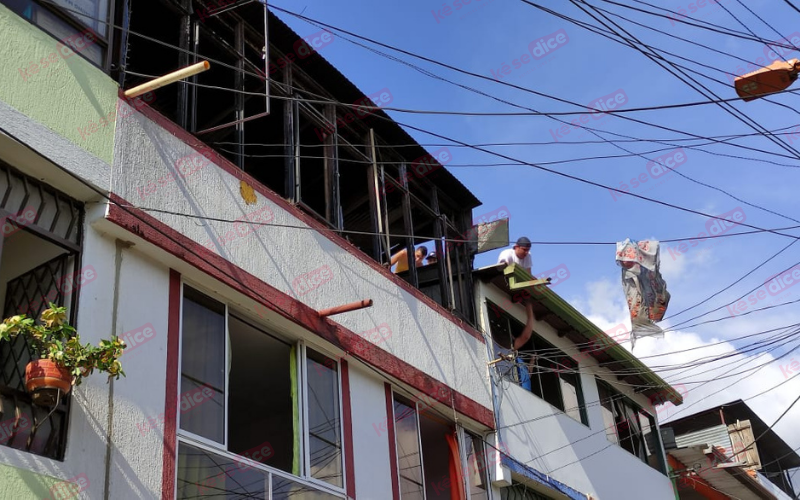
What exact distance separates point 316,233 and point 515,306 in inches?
238

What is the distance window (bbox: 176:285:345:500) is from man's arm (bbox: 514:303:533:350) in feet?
17.3

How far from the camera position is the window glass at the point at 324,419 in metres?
10.4

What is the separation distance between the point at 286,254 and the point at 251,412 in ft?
9.23

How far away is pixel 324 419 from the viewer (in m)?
10.7

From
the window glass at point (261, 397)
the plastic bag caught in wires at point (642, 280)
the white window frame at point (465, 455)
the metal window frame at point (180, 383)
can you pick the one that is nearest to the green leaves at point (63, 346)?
the metal window frame at point (180, 383)

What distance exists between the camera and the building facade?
25.8 feet

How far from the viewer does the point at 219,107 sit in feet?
43.1

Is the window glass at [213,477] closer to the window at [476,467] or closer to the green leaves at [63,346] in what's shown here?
the green leaves at [63,346]

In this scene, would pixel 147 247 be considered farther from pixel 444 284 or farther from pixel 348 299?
pixel 444 284

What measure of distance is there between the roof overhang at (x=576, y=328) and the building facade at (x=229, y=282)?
0.58m

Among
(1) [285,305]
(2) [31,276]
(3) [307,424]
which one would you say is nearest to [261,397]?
(3) [307,424]

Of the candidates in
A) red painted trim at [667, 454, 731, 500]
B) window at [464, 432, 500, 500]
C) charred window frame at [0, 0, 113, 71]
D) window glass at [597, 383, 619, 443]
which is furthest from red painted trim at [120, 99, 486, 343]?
red painted trim at [667, 454, 731, 500]

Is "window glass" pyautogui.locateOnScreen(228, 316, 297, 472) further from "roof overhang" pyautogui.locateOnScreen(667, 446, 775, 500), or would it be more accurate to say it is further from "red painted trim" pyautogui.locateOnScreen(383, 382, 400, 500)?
"roof overhang" pyautogui.locateOnScreen(667, 446, 775, 500)

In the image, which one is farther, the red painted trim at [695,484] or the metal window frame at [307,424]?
the red painted trim at [695,484]
